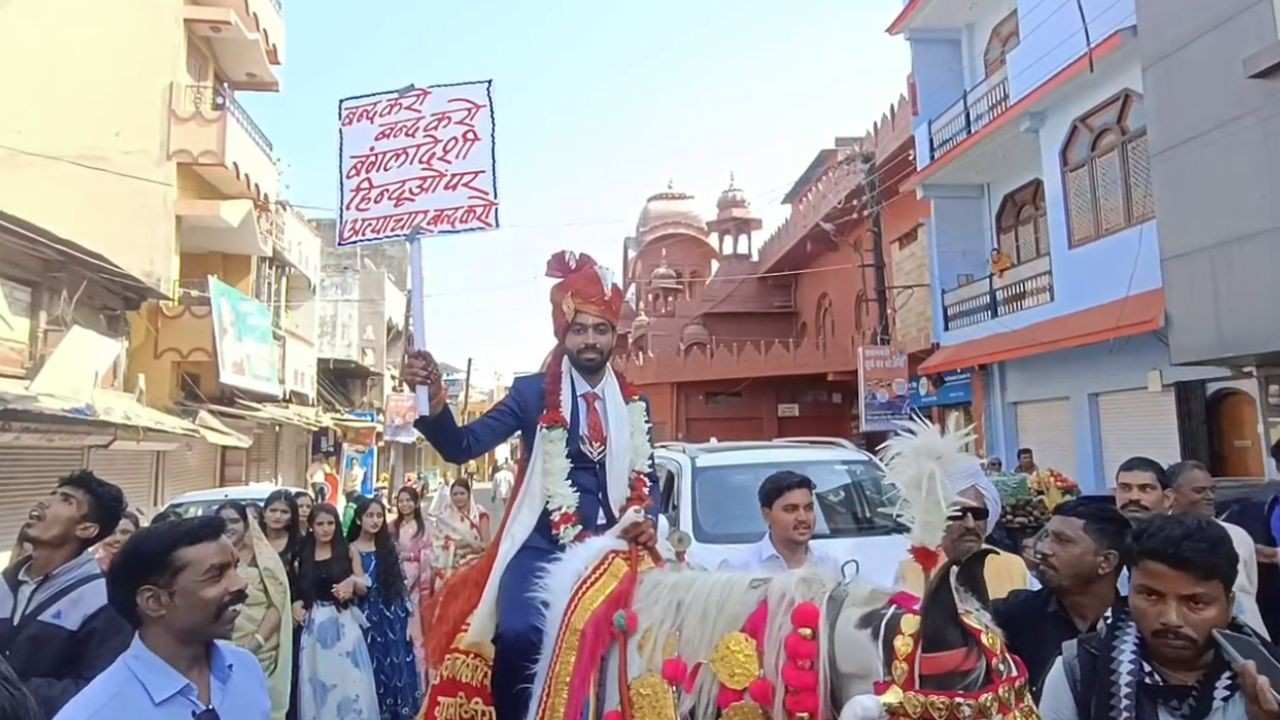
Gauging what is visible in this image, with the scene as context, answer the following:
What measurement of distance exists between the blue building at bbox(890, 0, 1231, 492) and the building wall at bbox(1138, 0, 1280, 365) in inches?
59.7

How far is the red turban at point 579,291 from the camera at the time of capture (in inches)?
136

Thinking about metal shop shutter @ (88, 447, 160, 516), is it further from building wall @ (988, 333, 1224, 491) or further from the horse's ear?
building wall @ (988, 333, 1224, 491)

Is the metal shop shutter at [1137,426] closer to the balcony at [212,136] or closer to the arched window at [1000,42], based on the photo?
the arched window at [1000,42]

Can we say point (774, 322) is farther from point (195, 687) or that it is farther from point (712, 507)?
point (195, 687)

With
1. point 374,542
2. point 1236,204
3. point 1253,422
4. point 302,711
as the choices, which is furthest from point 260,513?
point 1253,422

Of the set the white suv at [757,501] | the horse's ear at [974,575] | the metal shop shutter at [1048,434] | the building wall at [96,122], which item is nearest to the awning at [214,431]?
the building wall at [96,122]

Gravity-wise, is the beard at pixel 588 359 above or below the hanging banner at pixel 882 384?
below

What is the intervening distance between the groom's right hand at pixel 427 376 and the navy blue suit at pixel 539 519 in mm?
57

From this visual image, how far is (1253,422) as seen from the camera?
1037cm

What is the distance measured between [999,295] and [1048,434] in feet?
7.77

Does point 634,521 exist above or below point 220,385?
below

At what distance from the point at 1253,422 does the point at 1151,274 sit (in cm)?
214

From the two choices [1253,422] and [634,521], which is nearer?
[634,521]

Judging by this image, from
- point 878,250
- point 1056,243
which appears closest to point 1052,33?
point 1056,243
